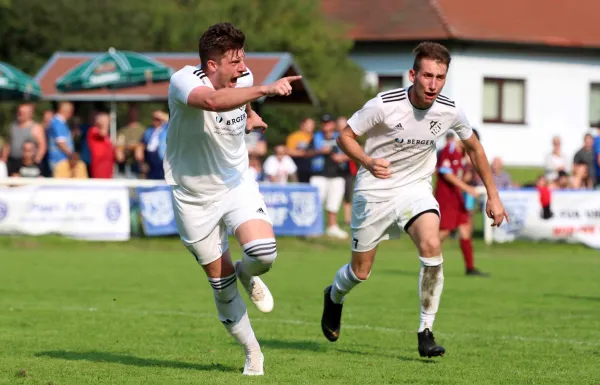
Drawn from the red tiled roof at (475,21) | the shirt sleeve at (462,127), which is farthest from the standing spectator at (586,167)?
the shirt sleeve at (462,127)

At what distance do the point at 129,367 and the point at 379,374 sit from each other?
177cm

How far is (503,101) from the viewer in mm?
45750

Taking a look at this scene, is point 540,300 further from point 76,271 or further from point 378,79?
point 378,79

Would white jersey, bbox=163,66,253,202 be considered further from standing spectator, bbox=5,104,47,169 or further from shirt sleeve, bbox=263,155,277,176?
shirt sleeve, bbox=263,155,277,176

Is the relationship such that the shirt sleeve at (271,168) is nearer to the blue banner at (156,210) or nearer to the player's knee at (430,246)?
the blue banner at (156,210)

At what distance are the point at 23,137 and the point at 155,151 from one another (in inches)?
92.0

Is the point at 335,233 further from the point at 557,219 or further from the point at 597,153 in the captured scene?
the point at 597,153

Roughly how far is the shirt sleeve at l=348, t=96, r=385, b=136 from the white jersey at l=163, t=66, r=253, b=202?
1.42m

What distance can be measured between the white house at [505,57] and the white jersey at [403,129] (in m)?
33.6

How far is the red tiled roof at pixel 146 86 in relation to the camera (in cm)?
2784

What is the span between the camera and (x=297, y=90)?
30984mm

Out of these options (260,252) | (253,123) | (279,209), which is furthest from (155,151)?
(260,252)

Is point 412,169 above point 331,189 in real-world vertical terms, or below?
above

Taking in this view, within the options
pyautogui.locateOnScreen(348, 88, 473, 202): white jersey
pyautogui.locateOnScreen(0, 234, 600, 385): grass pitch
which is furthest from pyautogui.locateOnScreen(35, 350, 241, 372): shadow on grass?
pyautogui.locateOnScreen(348, 88, 473, 202): white jersey
